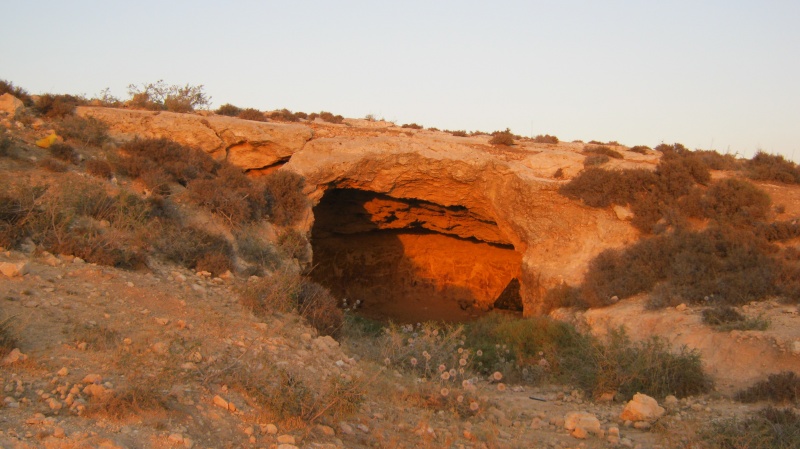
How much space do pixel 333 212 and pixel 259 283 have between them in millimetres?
7092

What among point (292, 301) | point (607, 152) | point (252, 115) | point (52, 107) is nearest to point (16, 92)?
point (52, 107)

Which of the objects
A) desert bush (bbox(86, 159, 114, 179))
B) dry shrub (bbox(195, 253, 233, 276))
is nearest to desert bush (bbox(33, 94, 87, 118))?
desert bush (bbox(86, 159, 114, 179))

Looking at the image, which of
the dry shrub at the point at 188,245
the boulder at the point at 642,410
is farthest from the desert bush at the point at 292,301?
the boulder at the point at 642,410

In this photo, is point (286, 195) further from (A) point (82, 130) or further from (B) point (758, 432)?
(B) point (758, 432)

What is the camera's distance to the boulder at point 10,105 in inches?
444

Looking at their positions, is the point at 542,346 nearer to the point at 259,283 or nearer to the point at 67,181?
the point at 259,283

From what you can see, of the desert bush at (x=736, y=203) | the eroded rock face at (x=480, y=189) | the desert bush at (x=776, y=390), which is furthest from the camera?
the eroded rock face at (x=480, y=189)

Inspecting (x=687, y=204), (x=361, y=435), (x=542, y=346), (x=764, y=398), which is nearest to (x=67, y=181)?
(x=361, y=435)

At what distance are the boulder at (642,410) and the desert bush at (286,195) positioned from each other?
7.36 meters

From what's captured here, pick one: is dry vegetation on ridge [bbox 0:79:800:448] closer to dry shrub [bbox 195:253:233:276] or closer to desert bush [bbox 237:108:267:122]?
dry shrub [bbox 195:253:233:276]

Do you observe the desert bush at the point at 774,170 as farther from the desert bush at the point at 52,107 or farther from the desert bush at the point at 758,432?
the desert bush at the point at 52,107

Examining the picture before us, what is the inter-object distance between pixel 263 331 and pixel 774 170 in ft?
33.4

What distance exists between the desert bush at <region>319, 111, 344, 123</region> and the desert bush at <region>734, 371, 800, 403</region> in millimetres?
11374

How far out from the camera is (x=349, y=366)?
21.8 feet
